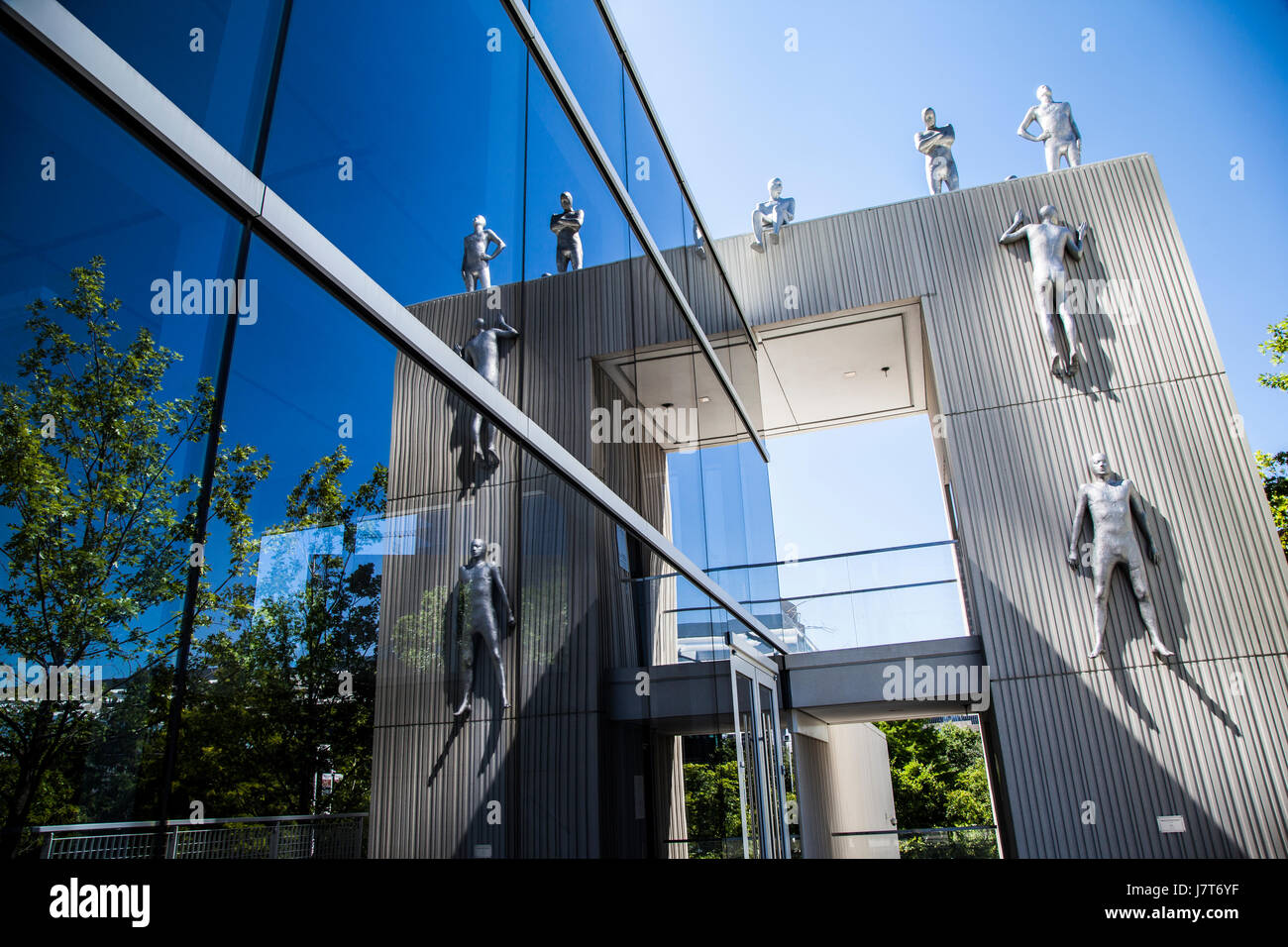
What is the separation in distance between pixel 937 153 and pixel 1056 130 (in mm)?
1414

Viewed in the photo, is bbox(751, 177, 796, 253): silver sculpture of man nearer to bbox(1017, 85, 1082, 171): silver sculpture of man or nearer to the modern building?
the modern building

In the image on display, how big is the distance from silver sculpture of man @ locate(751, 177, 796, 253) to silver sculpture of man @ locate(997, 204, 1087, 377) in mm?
2889

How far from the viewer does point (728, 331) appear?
30.2 feet

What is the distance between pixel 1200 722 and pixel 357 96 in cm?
892

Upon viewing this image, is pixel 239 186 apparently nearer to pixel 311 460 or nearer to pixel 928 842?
pixel 311 460

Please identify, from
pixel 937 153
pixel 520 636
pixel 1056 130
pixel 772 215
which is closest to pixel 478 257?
pixel 520 636

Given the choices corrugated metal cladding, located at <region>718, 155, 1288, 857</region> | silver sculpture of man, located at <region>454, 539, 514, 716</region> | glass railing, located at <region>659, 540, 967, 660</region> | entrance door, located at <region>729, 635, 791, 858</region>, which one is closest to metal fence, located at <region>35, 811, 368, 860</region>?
silver sculpture of man, located at <region>454, 539, 514, 716</region>

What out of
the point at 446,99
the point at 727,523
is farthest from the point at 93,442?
the point at 727,523

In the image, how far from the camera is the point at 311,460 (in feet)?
7.15

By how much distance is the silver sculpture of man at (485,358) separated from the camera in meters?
3.07

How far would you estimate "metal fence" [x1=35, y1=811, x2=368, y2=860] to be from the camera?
152cm

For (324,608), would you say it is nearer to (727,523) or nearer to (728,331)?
(727,523)

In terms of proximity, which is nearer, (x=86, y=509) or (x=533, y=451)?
(x=86, y=509)
